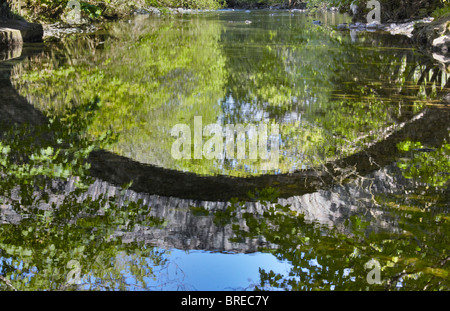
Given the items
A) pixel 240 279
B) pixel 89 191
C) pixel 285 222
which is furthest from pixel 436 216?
pixel 89 191

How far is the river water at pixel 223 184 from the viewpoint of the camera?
10.4 feet

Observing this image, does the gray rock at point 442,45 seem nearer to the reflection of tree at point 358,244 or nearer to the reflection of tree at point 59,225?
the reflection of tree at point 358,244

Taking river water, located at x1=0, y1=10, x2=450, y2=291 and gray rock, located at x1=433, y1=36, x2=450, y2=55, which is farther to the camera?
gray rock, located at x1=433, y1=36, x2=450, y2=55

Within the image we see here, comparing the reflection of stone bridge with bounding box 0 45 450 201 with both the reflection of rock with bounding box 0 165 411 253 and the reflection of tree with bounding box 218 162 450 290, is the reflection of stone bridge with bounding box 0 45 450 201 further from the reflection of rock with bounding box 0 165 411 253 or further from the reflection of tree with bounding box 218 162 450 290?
the reflection of tree with bounding box 218 162 450 290

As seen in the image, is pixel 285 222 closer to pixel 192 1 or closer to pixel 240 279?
pixel 240 279

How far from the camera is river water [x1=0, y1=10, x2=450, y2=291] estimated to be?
10.4 ft

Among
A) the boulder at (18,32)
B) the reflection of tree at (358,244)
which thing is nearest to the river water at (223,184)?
the reflection of tree at (358,244)

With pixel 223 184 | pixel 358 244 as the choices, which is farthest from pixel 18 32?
pixel 358 244

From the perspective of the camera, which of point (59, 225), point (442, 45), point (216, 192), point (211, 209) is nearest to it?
point (59, 225)

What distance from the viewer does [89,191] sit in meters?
4.41

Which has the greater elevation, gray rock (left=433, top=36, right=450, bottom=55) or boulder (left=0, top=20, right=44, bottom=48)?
boulder (left=0, top=20, right=44, bottom=48)

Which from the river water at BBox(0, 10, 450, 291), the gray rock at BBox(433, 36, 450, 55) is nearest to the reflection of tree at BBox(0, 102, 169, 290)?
the river water at BBox(0, 10, 450, 291)

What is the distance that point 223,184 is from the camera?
466 cm

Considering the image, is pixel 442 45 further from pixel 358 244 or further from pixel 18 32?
pixel 358 244
